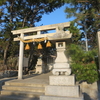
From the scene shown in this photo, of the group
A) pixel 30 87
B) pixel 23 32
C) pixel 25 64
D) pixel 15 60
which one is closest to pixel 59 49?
pixel 30 87

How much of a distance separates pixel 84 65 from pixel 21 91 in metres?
3.11

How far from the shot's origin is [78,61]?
16.0 ft

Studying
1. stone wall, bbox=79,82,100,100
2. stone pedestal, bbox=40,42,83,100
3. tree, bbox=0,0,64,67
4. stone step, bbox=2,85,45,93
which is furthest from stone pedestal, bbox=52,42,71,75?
tree, bbox=0,0,64,67

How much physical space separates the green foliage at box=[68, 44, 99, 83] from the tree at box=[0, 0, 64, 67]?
6.88 meters

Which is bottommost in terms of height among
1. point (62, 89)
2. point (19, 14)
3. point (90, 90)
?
point (90, 90)

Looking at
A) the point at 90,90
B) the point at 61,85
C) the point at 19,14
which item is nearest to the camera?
the point at 61,85

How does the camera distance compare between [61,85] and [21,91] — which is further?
[21,91]

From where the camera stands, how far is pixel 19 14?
11273mm

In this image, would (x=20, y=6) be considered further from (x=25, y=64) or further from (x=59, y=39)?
(x=59, y=39)

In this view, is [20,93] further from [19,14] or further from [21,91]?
[19,14]

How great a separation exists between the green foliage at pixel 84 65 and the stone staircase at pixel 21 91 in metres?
1.79

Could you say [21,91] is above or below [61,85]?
below

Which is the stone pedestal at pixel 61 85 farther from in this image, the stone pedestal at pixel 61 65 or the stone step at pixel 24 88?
the stone step at pixel 24 88

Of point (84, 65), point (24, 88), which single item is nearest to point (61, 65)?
point (84, 65)
